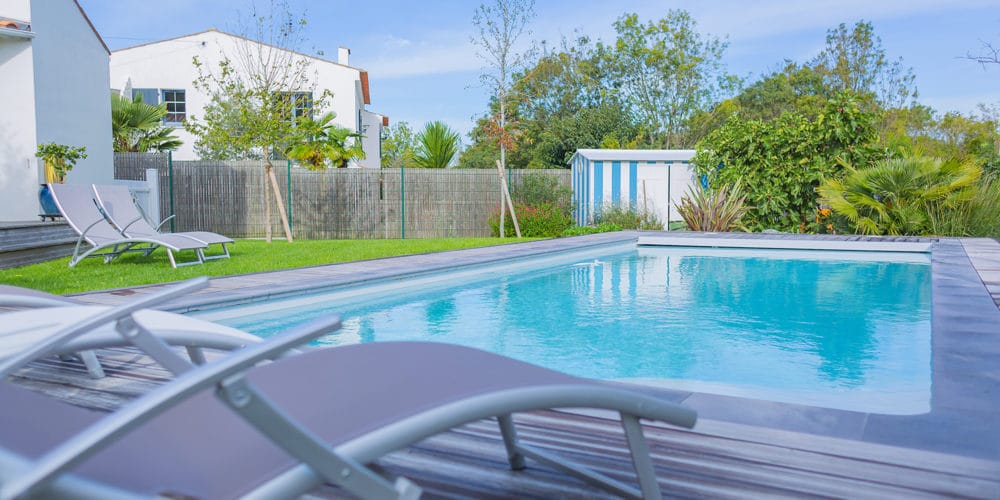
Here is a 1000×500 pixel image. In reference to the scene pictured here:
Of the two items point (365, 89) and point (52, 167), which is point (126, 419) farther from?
point (365, 89)

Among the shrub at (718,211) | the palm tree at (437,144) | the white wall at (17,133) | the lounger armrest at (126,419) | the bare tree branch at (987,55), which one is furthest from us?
the palm tree at (437,144)

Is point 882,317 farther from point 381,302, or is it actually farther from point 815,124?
point 815,124

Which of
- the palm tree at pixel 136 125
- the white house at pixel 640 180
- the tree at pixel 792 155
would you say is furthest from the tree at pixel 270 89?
→ the tree at pixel 792 155

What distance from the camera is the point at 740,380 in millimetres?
4512

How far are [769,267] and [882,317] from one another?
340 centimetres

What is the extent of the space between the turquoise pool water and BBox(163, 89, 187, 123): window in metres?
18.1

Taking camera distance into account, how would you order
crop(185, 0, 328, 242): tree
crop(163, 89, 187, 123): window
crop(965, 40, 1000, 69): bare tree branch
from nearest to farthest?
crop(965, 40, 1000, 69): bare tree branch < crop(185, 0, 328, 242): tree < crop(163, 89, 187, 123): window

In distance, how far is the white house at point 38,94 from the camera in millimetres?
11250

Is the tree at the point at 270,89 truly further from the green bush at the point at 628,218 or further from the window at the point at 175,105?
the window at the point at 175,105

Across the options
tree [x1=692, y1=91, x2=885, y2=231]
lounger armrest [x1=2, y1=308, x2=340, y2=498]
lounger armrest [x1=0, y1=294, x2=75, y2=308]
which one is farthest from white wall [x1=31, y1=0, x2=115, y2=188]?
lounger armrest [x1=2, y1=308, x2=340, y2=498]

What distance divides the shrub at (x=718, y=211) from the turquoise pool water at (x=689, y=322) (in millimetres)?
4196

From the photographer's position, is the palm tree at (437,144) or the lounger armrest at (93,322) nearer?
the lounger armrest at (93,322)

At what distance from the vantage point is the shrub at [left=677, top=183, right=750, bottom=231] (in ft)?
45.1

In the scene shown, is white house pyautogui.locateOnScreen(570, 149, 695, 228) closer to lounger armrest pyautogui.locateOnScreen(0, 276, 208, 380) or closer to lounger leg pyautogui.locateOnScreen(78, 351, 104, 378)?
lounger leg pyautogui.locateOnScreen(78, 351, 104, 378)
